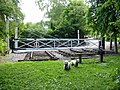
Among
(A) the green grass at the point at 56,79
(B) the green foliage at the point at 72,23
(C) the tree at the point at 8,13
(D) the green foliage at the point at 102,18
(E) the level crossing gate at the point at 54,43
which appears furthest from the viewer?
(B) the green foliage at the point at 72,23

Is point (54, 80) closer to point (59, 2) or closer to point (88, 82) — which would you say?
point (88, 82)

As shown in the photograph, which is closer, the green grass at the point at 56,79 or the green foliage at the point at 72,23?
the green grass at the point at 56,79

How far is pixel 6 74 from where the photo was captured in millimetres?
5453

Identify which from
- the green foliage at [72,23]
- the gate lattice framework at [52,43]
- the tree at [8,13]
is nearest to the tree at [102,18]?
the gate lattice framework at [52,43]

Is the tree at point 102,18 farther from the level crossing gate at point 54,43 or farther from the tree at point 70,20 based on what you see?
the tree at point 70,20

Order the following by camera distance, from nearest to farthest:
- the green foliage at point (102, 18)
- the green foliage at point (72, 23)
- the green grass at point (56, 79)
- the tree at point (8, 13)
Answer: the green grass at point (56, 79), the tree at point (8, 13), the green foliage at point (102, 18), the green foliage at point (72, 23)

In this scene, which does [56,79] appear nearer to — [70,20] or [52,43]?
[52,43]

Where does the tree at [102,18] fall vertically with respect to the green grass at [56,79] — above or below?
above

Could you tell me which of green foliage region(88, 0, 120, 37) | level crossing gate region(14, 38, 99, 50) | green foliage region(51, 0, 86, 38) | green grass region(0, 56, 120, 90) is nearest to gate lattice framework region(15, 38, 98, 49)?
level crossing gate region(14, 38, 99, 50)

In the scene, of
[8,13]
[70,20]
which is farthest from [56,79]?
[70,20]

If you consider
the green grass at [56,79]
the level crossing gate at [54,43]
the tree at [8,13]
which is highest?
the tree at [8,13]

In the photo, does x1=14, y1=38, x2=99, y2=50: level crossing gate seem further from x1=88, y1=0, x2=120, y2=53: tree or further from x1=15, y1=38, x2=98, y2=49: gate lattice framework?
x1=88, y1=0, x2=120, y2=53: tree

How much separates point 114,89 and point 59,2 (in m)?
15.9

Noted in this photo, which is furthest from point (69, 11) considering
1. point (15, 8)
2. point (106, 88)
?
point (106, 88)
